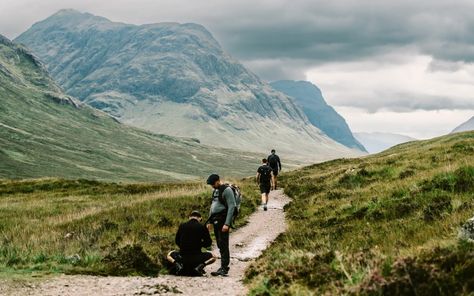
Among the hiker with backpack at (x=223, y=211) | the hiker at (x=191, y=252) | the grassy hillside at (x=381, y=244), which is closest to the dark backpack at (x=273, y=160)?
the grassy hillside at (x=381, y=244)

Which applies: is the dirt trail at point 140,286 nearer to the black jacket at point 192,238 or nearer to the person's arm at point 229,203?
the black jacket at point 192,238

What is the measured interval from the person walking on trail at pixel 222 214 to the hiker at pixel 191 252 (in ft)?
1.46

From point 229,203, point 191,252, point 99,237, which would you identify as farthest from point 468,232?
point 99,237

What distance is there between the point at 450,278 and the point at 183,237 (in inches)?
354

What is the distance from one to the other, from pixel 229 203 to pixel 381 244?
4.58 m

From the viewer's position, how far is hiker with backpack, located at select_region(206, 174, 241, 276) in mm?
14602

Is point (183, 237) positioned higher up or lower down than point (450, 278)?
lower down

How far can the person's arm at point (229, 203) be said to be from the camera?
14641 mm

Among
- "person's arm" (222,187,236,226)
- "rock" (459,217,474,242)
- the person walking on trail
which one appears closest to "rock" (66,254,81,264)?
the person walking on trail

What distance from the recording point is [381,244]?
12516mm

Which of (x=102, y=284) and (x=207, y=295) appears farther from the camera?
(x=102, y=284)

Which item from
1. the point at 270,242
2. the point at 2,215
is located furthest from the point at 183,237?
the point at 2,215

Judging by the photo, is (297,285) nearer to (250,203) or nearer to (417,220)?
(417,220)

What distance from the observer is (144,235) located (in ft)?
65.2
